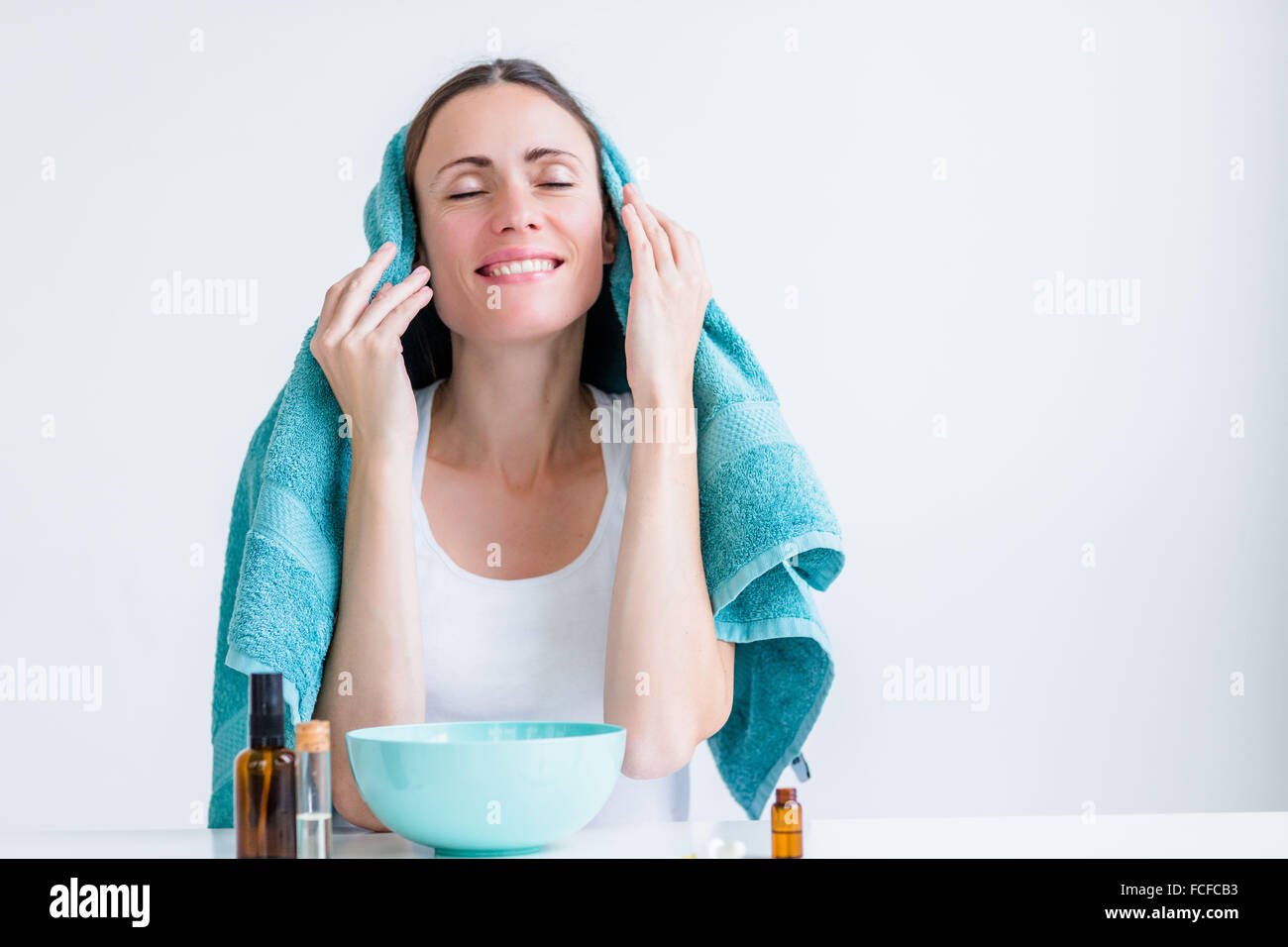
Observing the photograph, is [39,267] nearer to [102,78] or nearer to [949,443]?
[102,78]

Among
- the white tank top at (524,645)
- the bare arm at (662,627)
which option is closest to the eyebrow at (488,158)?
the bare arm at (662,627)

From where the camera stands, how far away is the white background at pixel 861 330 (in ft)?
6.53

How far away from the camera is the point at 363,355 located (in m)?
1.16

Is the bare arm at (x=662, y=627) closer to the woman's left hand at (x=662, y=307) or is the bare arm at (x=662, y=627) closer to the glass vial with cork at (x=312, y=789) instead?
the woman's left hand at (x=662, y=307)

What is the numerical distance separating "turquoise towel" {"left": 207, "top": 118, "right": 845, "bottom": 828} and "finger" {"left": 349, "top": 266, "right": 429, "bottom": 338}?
0.05 m

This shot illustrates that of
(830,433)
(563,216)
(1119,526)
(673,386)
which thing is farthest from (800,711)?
(1119,526)

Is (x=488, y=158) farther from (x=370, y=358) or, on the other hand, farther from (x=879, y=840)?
(x=879, y=840)

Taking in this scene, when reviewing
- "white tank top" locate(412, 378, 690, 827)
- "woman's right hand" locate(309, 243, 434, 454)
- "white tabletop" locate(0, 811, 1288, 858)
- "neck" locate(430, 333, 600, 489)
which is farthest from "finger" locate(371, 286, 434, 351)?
"white tabletop" locate(0, 811, 1288, 858)

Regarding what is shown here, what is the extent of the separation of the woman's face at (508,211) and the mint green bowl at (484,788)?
0.60 m

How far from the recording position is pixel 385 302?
1185 mm

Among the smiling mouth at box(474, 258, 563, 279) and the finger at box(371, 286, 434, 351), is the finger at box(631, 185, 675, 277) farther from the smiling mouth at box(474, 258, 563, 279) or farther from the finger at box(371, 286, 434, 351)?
the finger at box(371, 286, 434, 351)

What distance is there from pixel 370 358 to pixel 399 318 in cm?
6

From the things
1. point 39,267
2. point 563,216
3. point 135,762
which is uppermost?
point 39,267

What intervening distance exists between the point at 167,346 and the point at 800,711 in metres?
1.35
